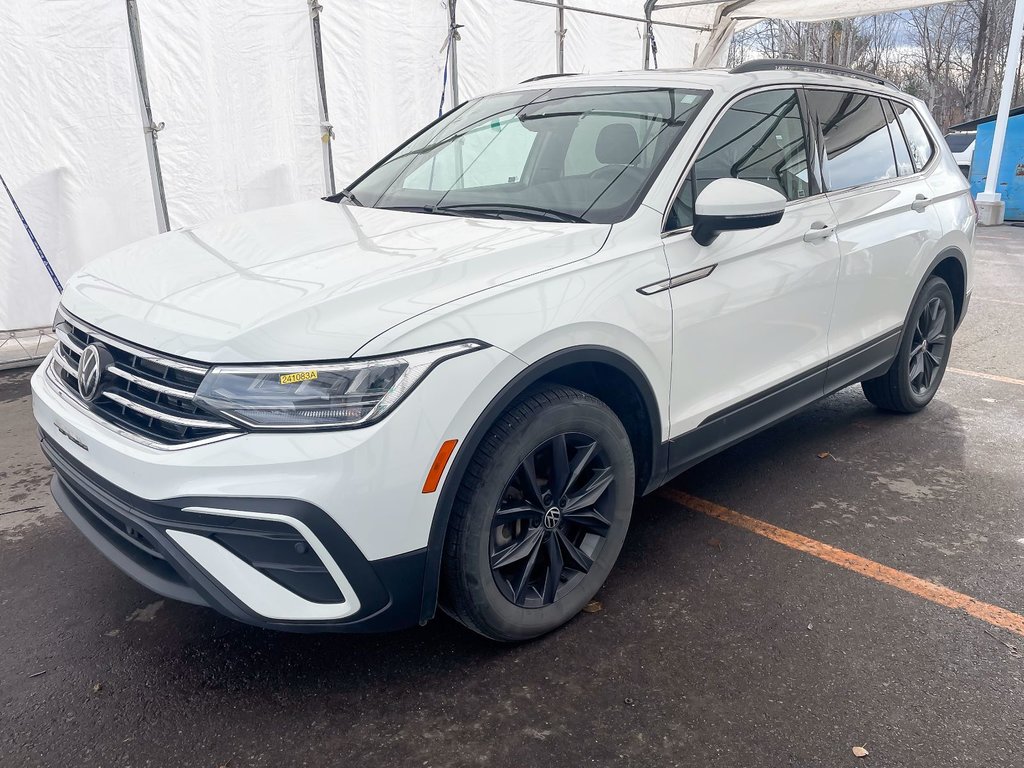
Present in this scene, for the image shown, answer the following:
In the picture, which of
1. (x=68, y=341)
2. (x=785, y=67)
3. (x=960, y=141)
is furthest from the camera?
(x=960, y=141)

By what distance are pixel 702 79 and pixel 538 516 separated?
1915 mm

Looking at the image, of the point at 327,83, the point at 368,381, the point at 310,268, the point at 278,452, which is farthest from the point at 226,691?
the point at 327,83

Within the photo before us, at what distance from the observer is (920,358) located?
4.60 m

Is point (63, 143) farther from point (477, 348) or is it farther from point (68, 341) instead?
point (477, 348)

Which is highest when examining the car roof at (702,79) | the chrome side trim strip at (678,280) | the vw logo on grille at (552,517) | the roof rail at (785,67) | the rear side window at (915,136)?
the roof rail at (785,67)

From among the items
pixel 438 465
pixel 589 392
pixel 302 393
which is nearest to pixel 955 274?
pixel 589 392

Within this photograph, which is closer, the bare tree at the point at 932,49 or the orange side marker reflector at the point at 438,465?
the orange side marker reflector at the point at 438,465

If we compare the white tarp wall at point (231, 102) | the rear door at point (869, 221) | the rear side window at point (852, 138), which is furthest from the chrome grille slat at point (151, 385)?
the white tarp wall at point (231, 102)

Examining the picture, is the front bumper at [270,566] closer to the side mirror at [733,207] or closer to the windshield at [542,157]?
the windshield at [542,157]

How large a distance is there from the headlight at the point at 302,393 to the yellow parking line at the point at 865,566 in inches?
76.8

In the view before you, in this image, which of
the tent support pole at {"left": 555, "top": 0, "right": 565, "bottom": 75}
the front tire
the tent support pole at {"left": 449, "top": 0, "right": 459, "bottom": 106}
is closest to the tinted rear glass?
the tent support pole at {"left": 555, "top": 0, "right": 565, "bottom": 75}

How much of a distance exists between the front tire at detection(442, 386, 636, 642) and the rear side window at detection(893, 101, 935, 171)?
279cm

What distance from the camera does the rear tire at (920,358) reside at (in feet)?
14.3

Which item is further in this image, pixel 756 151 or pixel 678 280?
pixel 756 151
